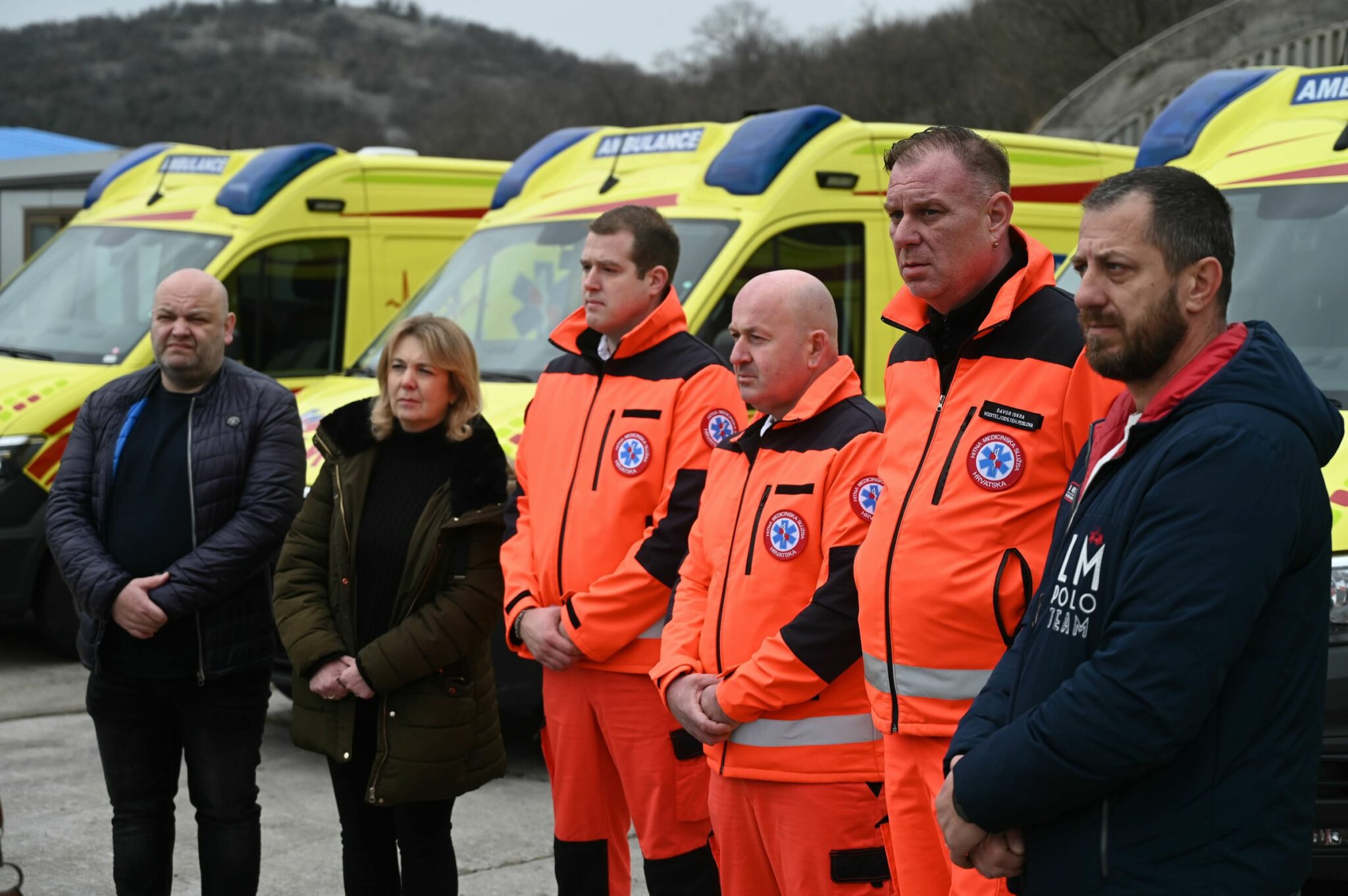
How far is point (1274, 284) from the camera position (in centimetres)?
496

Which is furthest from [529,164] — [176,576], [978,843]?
[978,843]

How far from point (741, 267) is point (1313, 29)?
10.0 metres

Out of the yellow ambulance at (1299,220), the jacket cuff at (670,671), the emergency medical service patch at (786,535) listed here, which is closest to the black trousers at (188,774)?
the jacket cuff at (670,671)

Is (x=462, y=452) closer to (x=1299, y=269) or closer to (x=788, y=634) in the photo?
(x=788, y=634)

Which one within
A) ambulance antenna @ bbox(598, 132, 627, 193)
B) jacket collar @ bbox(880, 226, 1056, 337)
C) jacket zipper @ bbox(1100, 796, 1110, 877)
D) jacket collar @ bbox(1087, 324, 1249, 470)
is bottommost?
jacket zipper @ bbox(1100, 796, 1110, 877)

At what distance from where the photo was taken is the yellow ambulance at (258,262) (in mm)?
8523

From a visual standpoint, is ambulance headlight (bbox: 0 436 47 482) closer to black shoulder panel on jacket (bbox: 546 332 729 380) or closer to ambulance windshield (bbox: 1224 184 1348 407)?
black shoulder panel on jacket (bbox: 546 332 729 380)

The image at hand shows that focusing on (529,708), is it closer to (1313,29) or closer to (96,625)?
(96,625)

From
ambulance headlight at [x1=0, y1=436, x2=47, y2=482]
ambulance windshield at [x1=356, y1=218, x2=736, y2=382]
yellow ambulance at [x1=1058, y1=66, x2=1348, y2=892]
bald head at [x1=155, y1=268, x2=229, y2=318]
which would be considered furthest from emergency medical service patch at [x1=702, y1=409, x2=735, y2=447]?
ambulance headlight at [x1=0, y1=436, x2=47, y2=482]

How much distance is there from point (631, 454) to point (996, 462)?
146 centimetres

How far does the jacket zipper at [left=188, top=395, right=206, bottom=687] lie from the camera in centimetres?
432

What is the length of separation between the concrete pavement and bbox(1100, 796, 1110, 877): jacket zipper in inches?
120

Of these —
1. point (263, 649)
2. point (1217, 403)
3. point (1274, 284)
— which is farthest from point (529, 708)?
point (1217, 403)

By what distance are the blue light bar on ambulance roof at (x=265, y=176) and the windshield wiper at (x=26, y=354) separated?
130cm
